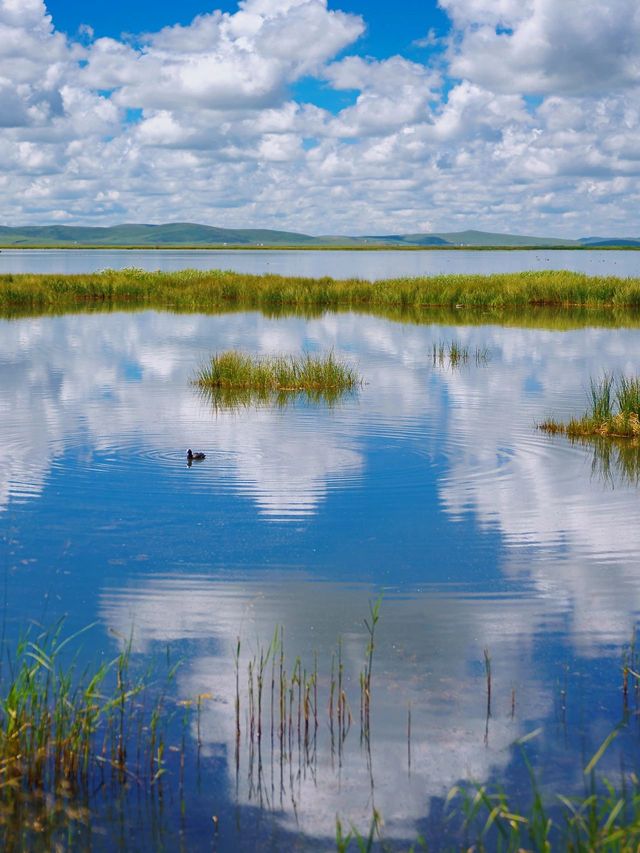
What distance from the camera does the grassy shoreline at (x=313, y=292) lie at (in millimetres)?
56688

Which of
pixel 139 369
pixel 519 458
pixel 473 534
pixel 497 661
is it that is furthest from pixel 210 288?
pixel 497 661

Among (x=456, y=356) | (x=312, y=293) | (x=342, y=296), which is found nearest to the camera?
(x=456, y=356)

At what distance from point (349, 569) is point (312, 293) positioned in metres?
50.3

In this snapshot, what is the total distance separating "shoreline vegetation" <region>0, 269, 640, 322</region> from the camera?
56.3m

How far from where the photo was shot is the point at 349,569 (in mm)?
11516

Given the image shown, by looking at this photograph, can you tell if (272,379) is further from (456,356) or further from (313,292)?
(313,292)

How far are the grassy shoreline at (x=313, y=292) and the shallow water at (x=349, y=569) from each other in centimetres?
3299

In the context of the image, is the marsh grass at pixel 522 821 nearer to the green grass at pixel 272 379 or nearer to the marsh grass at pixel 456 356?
the green grass at pixel 272 379

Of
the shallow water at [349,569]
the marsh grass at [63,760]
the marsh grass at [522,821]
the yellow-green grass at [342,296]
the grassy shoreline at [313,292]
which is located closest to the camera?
the marsh grass at [522,821]

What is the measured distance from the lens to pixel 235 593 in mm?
10516

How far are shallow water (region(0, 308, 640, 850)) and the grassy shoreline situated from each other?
3299 cm

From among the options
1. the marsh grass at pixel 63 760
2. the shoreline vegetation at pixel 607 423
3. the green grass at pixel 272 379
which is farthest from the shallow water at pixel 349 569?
the green grass at pixel 272 379

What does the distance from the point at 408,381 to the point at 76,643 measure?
20277 millimetres

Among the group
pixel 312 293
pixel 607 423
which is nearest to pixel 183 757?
pixel 607 423
